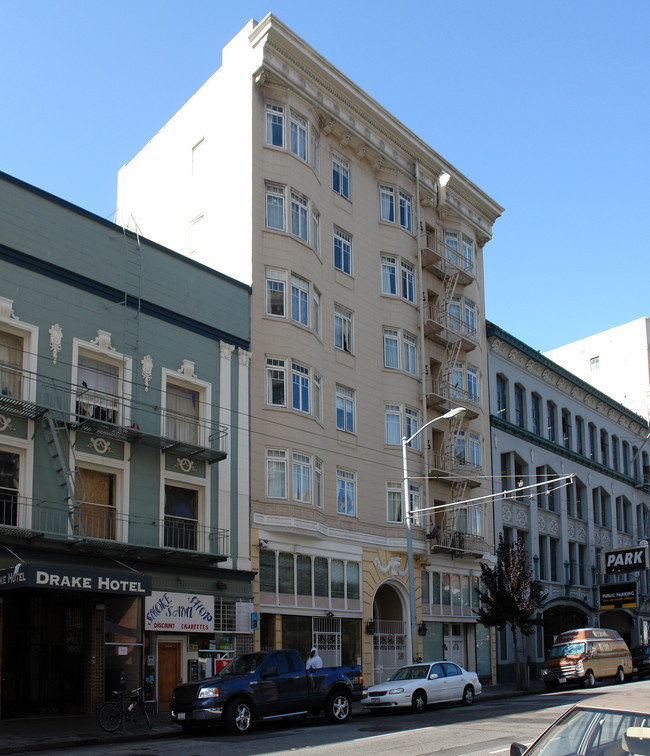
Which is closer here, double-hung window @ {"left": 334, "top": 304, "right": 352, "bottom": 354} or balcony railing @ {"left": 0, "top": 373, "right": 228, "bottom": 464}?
balcony railing @ {"left": 0, "top": 373, "right": 228, "bottom": 464}

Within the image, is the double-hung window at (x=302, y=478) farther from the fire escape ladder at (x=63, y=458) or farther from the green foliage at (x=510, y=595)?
the green foliage at (x=510, y=595)

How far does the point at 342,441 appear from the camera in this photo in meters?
32.2

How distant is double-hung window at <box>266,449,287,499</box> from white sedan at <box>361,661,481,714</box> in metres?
6.94

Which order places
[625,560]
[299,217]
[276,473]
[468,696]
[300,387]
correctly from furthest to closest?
[625,560] < [299,217] < [300,387] < [276,473] < [468,696]

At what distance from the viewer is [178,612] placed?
24.4m

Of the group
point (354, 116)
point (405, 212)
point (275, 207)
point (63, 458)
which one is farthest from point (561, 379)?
point (63, 458)

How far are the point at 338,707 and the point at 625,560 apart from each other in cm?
3391

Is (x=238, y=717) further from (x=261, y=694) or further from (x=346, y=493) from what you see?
(x=346, y=493)

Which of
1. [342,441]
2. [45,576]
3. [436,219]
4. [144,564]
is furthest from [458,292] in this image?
[45,576]

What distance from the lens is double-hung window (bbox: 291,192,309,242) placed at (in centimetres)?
3135

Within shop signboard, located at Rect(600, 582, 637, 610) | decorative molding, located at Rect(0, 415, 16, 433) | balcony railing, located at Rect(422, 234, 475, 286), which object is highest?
balcony railing, located at Rect(422, 234, 475, 286)

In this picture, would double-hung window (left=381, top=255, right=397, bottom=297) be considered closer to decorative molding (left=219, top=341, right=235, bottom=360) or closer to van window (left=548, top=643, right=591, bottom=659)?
decorative molding (left=219, top=341, right=235, bottom=360)

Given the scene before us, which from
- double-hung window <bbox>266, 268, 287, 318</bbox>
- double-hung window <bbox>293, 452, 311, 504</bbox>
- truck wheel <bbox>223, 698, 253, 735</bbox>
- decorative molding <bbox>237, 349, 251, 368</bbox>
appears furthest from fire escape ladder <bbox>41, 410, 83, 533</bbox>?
double-hung window <bbox>266, 268, 287, 318</bbox>

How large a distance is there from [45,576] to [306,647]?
38.3 ft
